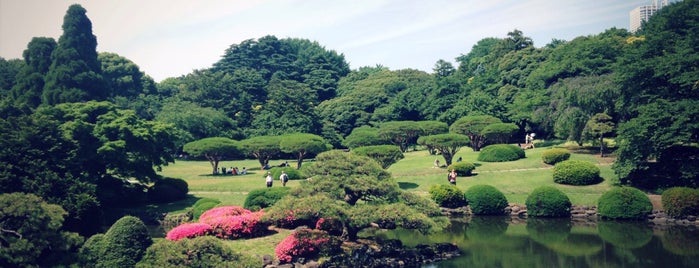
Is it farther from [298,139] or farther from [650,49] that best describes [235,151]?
[650,49]

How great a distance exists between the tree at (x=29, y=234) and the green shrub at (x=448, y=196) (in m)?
22.6

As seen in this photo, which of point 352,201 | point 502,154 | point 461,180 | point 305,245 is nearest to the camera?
point 305,245

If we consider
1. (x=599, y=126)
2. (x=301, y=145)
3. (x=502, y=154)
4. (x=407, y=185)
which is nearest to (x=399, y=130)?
(x=301, y=145)

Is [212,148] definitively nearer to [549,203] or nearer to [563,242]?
[549,203]

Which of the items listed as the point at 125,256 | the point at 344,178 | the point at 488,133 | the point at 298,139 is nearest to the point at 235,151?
the point at 298,139

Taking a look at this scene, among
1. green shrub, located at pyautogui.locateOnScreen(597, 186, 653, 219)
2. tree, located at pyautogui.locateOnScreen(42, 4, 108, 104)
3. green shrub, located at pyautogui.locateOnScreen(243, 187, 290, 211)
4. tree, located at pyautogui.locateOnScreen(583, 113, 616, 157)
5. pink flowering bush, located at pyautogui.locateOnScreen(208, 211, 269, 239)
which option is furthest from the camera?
tree, located at pyautogui.locateOnScreen(42, 4, 108, 104)

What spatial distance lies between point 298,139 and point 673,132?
28.8 metres

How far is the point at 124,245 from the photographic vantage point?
1730 centimetres

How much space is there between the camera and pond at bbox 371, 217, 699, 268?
21.0 metres

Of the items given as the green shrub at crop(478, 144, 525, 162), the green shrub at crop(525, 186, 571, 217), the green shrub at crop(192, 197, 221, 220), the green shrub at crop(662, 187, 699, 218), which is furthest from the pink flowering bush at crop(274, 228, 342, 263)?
the green shrub at crop(478, 144, 525, 162)

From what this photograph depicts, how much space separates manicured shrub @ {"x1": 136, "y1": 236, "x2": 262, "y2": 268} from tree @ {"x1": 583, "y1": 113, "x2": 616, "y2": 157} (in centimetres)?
3359

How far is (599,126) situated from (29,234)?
39596mm

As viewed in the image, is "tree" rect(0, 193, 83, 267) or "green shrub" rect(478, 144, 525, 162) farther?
"green shrub" rect(478, 144, 525, 162)

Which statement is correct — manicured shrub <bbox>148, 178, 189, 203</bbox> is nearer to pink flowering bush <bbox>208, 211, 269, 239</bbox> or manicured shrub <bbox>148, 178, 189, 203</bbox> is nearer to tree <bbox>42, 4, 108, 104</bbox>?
tree <bbox>42, 4, 108, 104</bbox>
